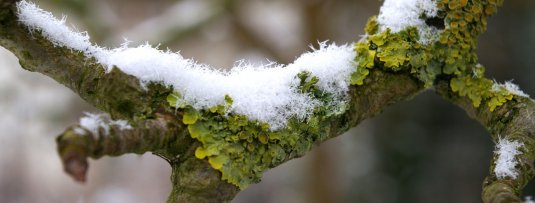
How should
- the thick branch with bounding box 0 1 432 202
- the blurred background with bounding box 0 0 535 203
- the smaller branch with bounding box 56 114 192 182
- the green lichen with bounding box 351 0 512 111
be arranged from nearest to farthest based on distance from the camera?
the smaller branch with bounding box 56 114 192 182 < the thick branch with bounding box 0 1 432 202 < the green lichen with bounding box 351 0 512 111 < the blurred background with bounding box 0 0 535 203

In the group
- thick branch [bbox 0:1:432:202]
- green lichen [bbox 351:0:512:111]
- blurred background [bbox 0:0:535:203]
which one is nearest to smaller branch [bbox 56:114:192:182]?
thick branch [bbox 0:1:432:202]

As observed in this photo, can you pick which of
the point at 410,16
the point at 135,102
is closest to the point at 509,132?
the point at 410,16

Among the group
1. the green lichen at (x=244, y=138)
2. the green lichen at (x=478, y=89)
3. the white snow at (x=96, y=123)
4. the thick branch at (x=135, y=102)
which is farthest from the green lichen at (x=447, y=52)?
the white snow at (x=96, y=123)

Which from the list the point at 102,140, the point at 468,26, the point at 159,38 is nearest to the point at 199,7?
the point at 159,38

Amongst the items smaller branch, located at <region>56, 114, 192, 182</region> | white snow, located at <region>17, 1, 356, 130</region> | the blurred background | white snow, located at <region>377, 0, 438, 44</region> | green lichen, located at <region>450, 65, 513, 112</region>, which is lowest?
smaller branch, located at <region>56, 114, 192, 182</region>

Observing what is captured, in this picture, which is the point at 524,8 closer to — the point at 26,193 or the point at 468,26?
the point at 468,26

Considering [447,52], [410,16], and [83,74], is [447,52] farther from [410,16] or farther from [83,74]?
[83,74]

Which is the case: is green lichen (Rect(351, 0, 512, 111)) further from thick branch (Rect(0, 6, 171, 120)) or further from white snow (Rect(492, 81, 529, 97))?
thick branch (Rect(0, 6, 171, 120))
